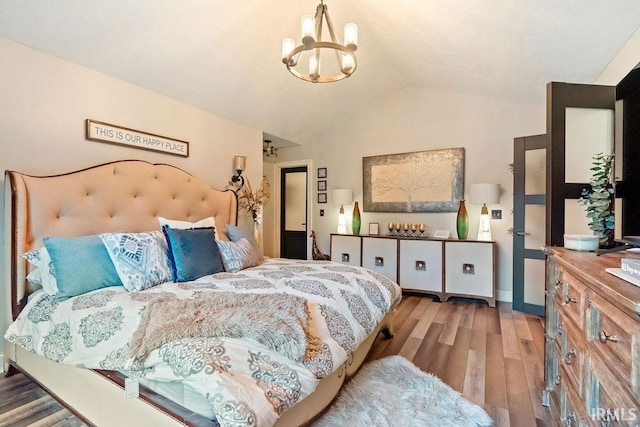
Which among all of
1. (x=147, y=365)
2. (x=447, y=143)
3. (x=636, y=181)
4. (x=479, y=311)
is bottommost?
(x=479, y=311)

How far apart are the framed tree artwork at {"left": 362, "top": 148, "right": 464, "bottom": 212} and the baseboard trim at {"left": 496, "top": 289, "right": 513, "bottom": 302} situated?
1219 millimetres

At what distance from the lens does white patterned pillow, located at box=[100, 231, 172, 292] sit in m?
1.94

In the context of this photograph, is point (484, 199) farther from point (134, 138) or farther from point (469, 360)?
point (134, 138)

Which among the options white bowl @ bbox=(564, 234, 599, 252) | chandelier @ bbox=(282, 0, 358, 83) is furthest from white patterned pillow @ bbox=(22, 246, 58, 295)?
white bowl @ bbox=(564, 234, 599, 252)

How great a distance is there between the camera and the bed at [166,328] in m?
1.13

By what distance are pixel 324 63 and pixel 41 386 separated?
12.3 ft

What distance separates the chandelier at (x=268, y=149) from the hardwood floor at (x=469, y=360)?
3.39 meters

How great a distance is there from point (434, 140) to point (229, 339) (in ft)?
13.3

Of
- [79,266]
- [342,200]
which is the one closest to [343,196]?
[342,200]

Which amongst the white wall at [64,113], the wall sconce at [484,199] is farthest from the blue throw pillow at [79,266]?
the wall sconce at [484,199]

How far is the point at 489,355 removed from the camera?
242 centimetres

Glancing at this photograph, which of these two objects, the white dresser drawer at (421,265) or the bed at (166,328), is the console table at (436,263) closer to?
the white dresser drawer at (421,265)

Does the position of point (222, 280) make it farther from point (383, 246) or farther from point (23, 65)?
point (383, 246)

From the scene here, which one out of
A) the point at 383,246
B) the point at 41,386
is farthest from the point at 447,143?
the point at 41,386
